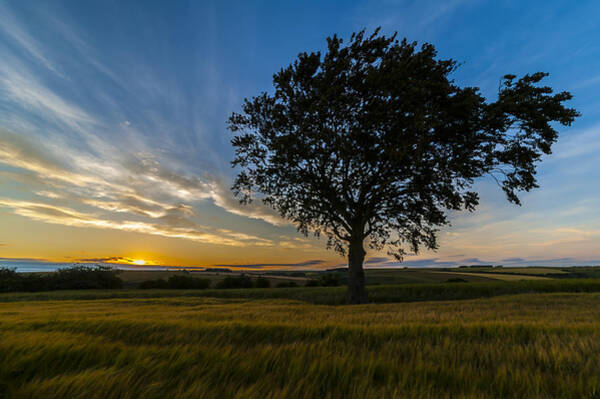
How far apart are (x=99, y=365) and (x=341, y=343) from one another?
92.9 inches

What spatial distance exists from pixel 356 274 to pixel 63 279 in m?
44.9

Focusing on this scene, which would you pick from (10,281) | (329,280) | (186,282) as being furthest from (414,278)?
(10,281)

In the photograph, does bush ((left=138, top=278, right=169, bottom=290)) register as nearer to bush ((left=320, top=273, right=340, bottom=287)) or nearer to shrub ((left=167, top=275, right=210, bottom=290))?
shrub ((left=167, top=275, right=210, bottom=290))

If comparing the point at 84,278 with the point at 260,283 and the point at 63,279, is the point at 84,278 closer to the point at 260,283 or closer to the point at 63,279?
the point at 63,279

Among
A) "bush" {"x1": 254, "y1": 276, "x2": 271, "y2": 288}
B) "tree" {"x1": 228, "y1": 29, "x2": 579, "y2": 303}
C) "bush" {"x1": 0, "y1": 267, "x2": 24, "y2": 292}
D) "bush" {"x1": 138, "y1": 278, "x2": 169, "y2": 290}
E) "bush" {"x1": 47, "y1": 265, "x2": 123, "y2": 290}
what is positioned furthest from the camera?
"bush" {"x1": 254, "y1": 276, "x2": 271, "y2": 288}

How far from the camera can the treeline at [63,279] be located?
114ft

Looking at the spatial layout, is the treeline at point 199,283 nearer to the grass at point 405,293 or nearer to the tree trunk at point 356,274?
the grass at point 405,293

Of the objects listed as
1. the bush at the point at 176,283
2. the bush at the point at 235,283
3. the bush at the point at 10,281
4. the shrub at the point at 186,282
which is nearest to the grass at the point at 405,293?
the bush at the point at 10,281

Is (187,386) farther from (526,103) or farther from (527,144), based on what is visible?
(527,144)

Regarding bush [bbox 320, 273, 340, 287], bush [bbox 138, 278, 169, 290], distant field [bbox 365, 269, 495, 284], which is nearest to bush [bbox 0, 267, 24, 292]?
bush [bbox 138, 278, 169, 290]

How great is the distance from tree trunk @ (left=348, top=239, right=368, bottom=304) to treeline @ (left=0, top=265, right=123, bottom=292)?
41.4 meters

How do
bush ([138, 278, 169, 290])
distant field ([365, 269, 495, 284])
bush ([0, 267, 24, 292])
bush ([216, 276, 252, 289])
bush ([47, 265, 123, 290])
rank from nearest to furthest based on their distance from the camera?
bush ([0, 267, 24, 292]), bush ([47, 265, 123, 290]), bush ([138, 278, 169, 290]), bush ([216, 276, 252, 289]), distant field ([365, 269, 495, 284])

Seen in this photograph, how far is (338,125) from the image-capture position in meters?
17.9

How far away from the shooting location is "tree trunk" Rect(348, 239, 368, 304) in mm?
18922
